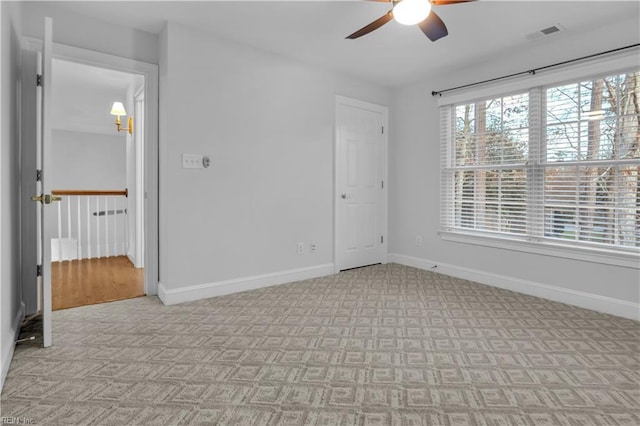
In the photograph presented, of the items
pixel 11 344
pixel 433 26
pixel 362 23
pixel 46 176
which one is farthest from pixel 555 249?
pixel 11 344

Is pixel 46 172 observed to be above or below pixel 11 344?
above

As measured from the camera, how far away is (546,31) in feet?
10.6

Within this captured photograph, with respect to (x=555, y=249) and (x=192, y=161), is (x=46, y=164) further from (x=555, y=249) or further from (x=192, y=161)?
(x=555, y=249)

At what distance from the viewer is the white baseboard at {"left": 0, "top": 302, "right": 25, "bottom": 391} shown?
Answer: 192 centimetres

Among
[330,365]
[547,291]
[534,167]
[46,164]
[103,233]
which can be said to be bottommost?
[330,365]

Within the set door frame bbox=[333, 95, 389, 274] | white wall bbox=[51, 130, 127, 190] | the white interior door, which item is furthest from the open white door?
white wall bbox=[51, 130, 127, 190]

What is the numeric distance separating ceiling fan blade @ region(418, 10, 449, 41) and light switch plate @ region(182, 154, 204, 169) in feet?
7.09

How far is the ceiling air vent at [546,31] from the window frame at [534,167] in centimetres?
36

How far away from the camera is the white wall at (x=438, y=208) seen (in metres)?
3.11

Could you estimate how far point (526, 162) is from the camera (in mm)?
3684

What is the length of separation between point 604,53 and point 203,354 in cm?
402

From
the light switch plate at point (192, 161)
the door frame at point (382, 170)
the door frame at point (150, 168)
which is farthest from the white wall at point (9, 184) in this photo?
the door frame at point (382, 170)

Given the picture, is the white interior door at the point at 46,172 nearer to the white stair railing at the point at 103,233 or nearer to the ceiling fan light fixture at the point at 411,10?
the ceiling fan light fixture at the point at 411,10

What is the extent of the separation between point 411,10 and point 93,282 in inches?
160
